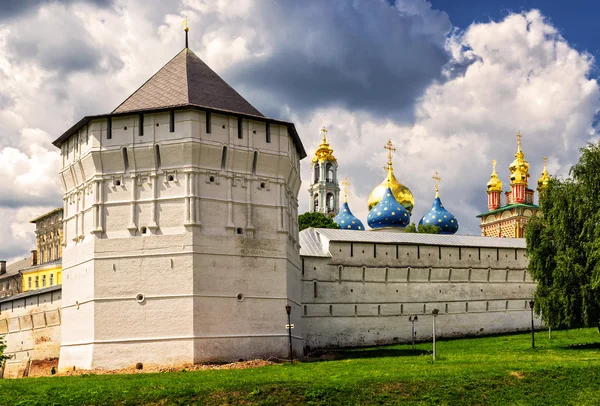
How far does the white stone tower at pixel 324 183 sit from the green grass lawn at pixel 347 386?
204 feet

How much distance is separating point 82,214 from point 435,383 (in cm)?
1569

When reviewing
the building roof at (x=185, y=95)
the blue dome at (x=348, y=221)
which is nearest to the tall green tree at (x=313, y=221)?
the blue dome at (x=348, y=221)

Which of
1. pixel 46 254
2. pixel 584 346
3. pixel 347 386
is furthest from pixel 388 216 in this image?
pixel 347 386

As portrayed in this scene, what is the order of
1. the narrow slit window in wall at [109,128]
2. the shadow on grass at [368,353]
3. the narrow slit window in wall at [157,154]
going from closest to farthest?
the narrow slit window in wall at [157,154] → the narrow slit window in wall at [109,128] → the shadow on grass at [368,353]

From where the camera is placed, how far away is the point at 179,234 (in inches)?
1207

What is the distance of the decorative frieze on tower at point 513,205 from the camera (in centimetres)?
8281

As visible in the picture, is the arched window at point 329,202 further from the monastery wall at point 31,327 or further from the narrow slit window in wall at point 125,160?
the narrow slit window in wall at point 125,160

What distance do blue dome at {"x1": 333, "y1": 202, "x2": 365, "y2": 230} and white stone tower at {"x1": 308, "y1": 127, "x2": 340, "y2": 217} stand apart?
22379mm

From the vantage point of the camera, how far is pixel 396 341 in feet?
137

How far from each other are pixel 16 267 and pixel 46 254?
764 cm

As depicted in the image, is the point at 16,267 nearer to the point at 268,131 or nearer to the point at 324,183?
the point at 324,183

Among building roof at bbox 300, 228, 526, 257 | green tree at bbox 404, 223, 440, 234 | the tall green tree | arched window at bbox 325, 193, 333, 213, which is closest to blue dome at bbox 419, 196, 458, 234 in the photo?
green tree at bbox 404, 223, 440, 234

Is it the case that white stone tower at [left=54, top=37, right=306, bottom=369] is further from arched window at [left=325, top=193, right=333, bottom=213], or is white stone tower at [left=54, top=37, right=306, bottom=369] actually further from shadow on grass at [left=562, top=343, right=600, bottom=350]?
arched window at [left=325, top=193, right=333, bottom=213]

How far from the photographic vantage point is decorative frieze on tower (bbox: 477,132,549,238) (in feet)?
272
